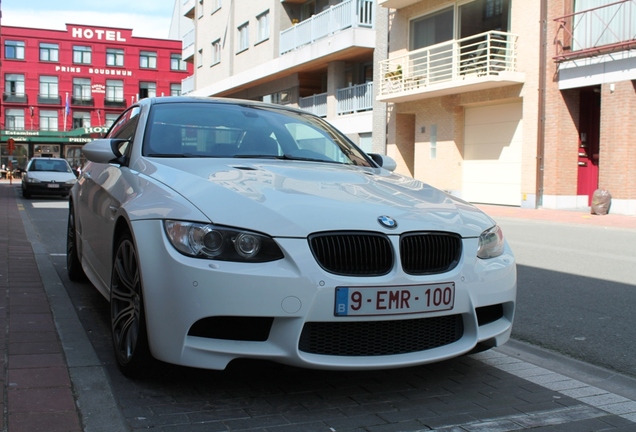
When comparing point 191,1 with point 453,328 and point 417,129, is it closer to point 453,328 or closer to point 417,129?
point 417,129

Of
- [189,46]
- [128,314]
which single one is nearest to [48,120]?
[189,46]

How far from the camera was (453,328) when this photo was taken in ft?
11.3

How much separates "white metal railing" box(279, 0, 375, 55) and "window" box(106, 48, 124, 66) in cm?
4357

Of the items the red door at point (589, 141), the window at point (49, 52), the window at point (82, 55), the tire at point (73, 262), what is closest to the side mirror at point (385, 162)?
the tire at point (73, 262)

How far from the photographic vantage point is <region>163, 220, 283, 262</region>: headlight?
10.1ft

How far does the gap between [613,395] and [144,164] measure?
9.45 ft

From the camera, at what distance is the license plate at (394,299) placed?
3066 millimetres

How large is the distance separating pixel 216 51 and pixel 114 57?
30.5 metres

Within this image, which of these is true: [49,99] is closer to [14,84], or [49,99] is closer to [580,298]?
[14,84]

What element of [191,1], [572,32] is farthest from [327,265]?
[191,1]

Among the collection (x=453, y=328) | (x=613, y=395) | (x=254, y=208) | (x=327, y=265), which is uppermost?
(x=254, y=208)

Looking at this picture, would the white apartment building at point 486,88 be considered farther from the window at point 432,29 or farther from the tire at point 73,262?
the tire at point 73,262

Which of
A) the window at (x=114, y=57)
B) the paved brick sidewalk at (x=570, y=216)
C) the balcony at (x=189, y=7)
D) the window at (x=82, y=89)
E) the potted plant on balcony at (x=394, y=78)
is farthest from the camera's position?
the window at (x=114, y=57)

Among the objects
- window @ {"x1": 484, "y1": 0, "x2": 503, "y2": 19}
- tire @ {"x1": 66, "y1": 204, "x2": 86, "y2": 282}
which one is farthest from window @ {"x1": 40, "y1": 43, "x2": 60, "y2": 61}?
tire @ {"x1": 66, "y1": 204, "x2": 86, "y2": 282}
